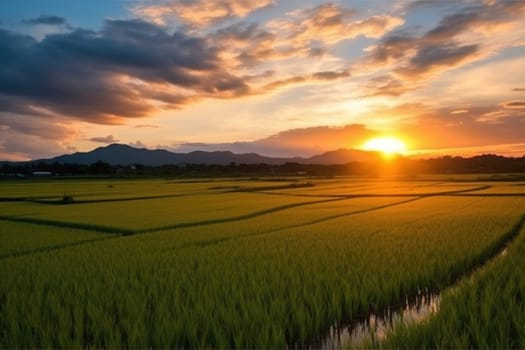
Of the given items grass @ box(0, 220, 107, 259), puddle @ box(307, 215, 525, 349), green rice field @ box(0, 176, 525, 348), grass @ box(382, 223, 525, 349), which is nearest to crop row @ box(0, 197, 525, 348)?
green rice field @ box(0, 176, 525, 348)

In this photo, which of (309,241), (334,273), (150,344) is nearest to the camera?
(150,344)

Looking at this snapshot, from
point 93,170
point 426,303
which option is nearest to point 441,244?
point 426,303

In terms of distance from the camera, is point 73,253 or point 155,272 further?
point 73,253

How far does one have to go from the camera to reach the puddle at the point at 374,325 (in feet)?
16.2

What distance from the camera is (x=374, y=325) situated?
5.55m

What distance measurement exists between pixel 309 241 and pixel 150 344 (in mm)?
7136

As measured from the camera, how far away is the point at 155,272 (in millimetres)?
7551

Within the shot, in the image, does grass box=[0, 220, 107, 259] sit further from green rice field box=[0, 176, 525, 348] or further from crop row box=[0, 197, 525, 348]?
crop row box=[0, 197, 525, 348]

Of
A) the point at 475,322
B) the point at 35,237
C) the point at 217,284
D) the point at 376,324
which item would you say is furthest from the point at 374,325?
the point at 35,237

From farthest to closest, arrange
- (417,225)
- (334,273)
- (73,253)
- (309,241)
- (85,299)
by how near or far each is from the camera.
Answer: (417,225) < (309,241) < (73,253) < (334,273) < (85,299)

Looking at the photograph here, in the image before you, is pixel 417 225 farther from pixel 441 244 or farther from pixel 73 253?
pixel 73 253

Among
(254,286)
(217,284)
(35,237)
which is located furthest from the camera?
(35,237)

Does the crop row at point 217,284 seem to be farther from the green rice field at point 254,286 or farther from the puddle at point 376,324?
the puddle at point 376,324

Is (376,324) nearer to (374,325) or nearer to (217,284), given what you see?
(374,325)
